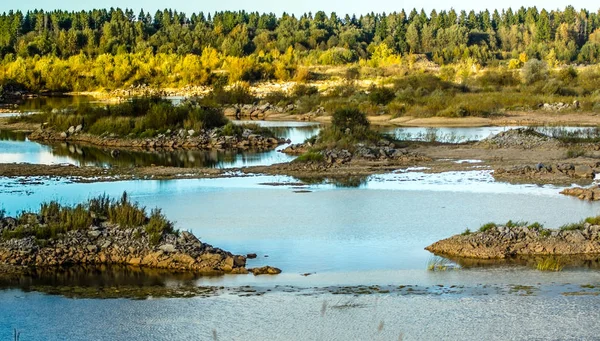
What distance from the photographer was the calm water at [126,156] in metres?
24.9

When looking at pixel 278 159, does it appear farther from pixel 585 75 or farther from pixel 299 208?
pixel 585 75

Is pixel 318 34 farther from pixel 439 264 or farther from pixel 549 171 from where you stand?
pixel 439 264

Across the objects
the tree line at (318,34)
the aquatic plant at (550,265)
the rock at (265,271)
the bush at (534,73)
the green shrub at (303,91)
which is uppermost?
the tree line at (318,34)

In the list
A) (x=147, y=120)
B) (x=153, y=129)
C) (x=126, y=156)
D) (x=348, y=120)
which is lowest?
(x=126, y=156)

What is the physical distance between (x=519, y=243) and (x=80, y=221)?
5.78 metres

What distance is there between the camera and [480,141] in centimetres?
2705

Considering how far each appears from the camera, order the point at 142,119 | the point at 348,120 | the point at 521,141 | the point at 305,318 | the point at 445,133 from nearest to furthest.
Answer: the point at 305,318 → the point at 521,141 → the point at 348,120 → the point at 445,133 → the point at 142,119

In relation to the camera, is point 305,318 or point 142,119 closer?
point 305,318

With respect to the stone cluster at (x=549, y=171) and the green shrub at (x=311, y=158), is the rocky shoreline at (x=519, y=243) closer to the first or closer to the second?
the stone cluster at (x=549, y=171)

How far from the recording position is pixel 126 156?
27.2 meters

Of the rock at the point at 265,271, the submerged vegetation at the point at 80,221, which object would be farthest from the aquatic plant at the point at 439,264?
the submerged vegetation at the point at 80,221

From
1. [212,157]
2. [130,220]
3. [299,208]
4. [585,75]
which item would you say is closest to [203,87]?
[585,75]

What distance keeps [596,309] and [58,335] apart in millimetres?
5342

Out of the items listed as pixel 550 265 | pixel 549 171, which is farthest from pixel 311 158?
pixel 550 265
